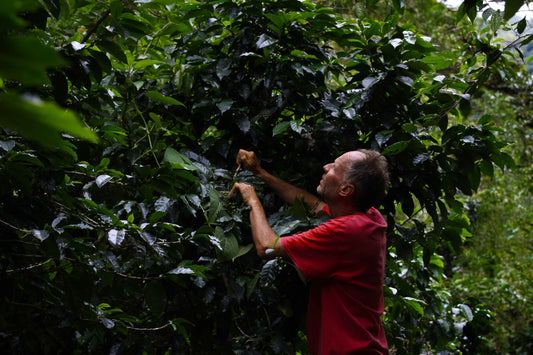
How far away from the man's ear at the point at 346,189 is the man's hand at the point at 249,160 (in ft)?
1.15

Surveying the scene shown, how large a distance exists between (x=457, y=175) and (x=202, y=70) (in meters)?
1.11

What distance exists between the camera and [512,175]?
7090 mm

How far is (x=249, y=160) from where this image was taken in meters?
1.88

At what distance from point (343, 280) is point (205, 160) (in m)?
0.69

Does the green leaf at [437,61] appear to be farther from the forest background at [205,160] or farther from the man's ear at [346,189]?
the man's ear at [346,189]

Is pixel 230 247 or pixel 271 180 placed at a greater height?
pixel 271 180

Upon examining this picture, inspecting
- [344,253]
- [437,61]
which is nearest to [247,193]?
[344,253]

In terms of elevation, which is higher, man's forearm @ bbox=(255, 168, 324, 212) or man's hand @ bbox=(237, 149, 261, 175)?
man's hand @ bbox=(237, 149, 261, 175)

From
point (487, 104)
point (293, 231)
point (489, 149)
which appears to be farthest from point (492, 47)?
point (487, 104)

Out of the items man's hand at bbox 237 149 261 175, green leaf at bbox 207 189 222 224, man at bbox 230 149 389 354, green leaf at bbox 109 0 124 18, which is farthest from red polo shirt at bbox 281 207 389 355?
green leaf at bbox 109 0 124 18

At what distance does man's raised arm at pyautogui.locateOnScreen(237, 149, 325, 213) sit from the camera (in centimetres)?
188

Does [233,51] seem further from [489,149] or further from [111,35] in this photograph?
[489,149]

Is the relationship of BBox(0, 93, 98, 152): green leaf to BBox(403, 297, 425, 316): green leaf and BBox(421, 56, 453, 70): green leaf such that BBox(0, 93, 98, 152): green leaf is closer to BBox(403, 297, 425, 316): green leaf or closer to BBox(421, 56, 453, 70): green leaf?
BBox(421, 56, 453, 70): green leaf

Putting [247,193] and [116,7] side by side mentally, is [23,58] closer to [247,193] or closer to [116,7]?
[116,7]
